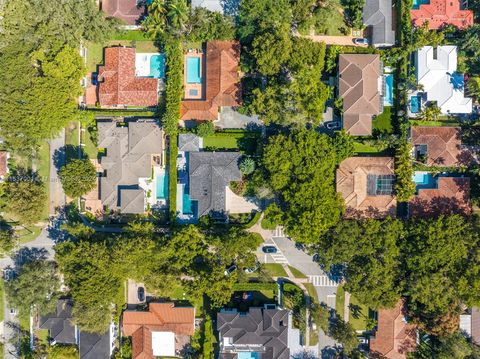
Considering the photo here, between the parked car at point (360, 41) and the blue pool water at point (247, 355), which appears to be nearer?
the parked car at point (360, 41)

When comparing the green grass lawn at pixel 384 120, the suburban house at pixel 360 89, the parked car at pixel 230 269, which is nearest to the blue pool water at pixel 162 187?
the parked car at pixel 230 269

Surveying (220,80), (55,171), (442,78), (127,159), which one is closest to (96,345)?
(55,171)

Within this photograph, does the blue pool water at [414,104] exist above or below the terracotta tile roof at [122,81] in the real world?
below

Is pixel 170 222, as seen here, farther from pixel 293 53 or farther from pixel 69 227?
pixel 293 53

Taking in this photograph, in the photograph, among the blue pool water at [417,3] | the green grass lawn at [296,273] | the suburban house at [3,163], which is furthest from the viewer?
the green grass lawn at [296,273]

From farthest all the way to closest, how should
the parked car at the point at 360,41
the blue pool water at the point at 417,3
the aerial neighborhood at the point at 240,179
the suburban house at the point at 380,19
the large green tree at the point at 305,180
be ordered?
the parked car at the point at 360,41 < the blue pool water at the point at 417,3 < the suburban house at the point at 380,19 < the aerial neighborhood at the point at 240,179 < the large green tree at the point at 305,180

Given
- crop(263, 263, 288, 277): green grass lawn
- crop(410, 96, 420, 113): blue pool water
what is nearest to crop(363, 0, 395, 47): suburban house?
crop(410, 96, 420, 113): blue pool water

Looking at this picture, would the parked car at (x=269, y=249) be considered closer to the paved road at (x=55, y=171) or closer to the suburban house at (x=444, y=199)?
the suburban house at (x=444, y=199)
